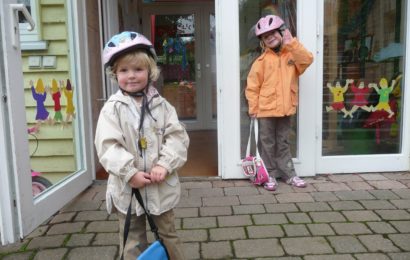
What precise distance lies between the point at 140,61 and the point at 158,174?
52 centimetres

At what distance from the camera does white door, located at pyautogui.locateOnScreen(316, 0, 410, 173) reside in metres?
3.96

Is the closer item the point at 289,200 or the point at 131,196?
the point at 131,196

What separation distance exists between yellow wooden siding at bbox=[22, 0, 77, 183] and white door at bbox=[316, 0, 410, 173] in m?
2.29

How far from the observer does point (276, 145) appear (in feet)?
12.6

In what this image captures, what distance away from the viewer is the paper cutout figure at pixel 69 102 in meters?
3.57

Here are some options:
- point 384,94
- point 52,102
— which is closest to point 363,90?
point 384,94

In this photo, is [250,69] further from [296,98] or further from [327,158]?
[327,158]

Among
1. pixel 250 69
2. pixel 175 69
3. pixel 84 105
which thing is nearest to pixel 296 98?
pixel 250 69

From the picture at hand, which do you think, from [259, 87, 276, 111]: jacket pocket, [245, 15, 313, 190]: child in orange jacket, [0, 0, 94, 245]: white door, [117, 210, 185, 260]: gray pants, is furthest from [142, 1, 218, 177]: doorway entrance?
[117, 210, 185, 260]: gray pants

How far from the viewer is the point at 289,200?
3.37 metres

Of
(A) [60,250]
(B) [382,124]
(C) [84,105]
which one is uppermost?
(C) [84,105]

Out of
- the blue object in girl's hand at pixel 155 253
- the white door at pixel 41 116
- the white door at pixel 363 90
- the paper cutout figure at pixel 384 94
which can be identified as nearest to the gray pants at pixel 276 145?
the white door at pixel 363 90

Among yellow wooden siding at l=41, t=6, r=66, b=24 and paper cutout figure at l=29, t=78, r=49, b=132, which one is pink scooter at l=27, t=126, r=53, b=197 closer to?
paper cutout figure at l=29, t=78, r=49, b=132

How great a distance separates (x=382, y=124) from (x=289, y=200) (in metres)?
1.47
